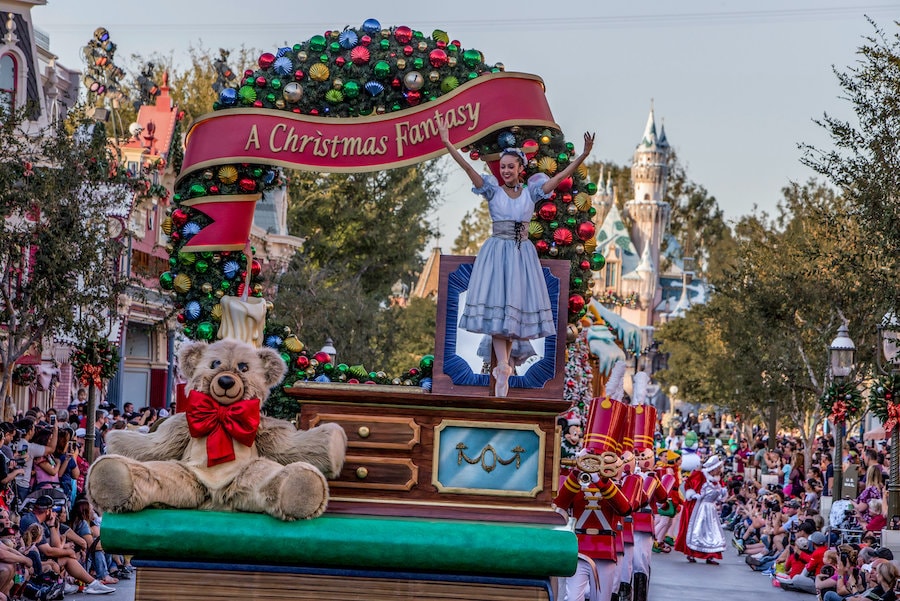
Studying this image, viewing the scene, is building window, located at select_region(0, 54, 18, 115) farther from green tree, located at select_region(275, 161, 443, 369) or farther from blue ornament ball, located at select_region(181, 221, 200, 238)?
blue ornament ball, located at select_region(181, 221, 200, 238)

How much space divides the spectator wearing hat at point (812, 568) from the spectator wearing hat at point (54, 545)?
856 cm

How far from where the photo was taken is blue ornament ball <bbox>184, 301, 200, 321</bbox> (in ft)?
47.6

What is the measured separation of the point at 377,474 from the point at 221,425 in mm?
954

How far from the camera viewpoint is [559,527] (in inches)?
334

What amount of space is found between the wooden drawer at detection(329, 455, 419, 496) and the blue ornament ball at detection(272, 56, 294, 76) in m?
6.37

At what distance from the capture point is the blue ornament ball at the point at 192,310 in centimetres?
1452

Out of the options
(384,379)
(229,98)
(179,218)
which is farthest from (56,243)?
(384,379)

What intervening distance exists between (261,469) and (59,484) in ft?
28.1

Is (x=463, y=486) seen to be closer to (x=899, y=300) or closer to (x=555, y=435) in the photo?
(x=555, y=435)

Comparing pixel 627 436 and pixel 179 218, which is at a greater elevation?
pixel 179 218

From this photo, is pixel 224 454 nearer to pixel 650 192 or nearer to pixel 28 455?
pixel 28 455

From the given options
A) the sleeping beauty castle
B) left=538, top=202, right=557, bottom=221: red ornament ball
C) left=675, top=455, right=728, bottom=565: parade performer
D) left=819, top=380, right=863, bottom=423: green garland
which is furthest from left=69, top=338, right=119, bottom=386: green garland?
the sleeping beauty castle

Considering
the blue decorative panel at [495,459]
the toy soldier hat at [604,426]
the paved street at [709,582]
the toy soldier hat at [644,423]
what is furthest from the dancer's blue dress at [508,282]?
the paved street at [709,582]

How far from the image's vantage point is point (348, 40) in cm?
1455
